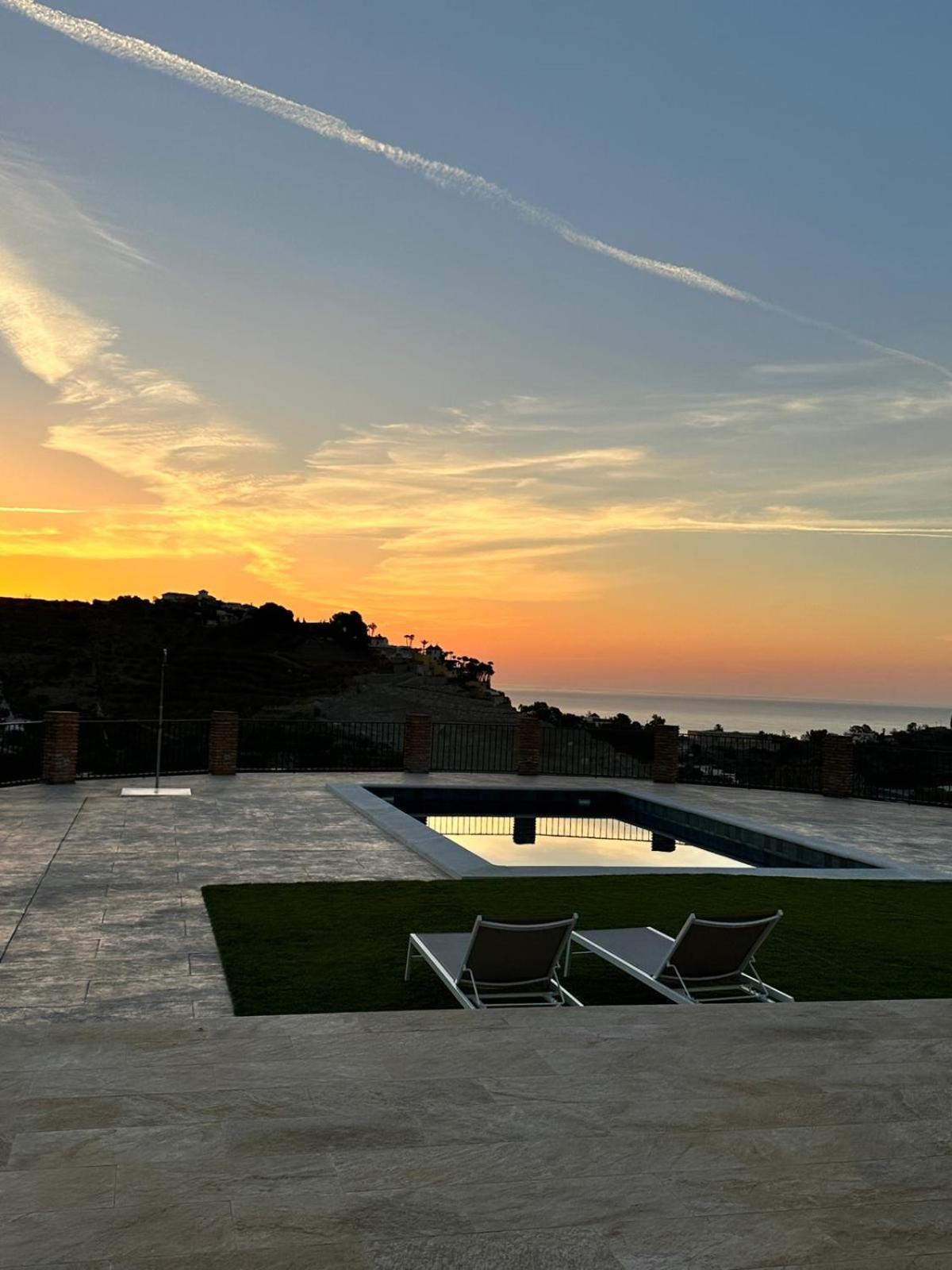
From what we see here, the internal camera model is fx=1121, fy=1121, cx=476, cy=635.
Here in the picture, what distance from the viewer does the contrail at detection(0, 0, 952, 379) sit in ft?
51.6

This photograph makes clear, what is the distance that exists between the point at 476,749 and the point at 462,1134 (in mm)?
32247

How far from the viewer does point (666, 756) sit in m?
23.2

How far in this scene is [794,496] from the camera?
25.6 meters

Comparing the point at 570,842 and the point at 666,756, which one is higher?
the point at 666,756

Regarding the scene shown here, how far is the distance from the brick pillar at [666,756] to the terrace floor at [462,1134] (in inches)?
644

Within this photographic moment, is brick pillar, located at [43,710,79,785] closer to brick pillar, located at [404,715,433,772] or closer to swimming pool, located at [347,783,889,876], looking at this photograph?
swimming pool, located at [347,783,889,876]

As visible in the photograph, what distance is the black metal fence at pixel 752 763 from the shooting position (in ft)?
78.0

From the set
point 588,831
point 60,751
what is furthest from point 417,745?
point 60,751

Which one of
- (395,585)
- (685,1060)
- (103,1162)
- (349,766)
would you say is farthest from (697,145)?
(395,585)

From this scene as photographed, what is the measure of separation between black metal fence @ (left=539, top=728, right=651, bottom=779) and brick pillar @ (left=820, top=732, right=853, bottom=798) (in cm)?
409

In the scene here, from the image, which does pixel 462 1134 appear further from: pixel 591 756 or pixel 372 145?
pixel 591 756

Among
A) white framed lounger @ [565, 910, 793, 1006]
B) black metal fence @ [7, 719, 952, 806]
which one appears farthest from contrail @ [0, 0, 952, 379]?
white framed lounger @ [565, 910, 793, 1006]

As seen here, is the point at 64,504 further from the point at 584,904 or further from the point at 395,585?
the point at 584,904

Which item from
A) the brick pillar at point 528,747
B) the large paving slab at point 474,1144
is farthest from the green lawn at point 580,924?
the brick pillar at point 528,747
